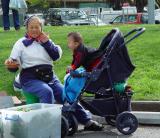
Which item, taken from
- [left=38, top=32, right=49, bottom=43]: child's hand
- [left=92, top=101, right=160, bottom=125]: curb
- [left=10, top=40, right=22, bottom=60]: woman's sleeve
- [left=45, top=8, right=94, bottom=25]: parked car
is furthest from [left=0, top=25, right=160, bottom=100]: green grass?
[left=45, top=8, right=94, bottom=25]: parked car

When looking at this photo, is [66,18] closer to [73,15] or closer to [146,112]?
[73,15]

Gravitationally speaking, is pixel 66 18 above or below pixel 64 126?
below

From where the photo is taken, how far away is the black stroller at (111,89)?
6426 mm

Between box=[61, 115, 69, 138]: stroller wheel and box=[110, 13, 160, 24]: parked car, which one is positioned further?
box=[110, 13, 160, 24]: parked car

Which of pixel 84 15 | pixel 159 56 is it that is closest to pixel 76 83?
pixel 159 56

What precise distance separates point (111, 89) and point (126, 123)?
44 cm

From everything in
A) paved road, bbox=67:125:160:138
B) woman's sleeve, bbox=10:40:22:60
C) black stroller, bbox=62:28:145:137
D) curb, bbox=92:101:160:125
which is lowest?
paved road, bbox=67:125:160:138

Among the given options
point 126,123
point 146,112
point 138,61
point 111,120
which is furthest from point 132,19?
point 126,123

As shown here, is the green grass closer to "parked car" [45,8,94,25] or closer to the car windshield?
"parked car" [45,8,94,25]

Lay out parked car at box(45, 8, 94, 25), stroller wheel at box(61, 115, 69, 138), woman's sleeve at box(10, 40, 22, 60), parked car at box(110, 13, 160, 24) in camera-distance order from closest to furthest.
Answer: stroller wheel at box(61, 115, 69, 138) → woman's sleeve at box(10, 40, 22, 60) → parked car at box(45, 8, 94, 25) → parked car at box(110, 13, 160, 24)

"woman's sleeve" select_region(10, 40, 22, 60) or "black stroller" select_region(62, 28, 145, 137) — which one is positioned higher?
"woman's sleeve" select_region(10, 40, 22, 60)

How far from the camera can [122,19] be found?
100ft

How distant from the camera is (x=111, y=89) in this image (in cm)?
655

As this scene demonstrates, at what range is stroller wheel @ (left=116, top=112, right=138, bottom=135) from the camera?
21.1 feet
